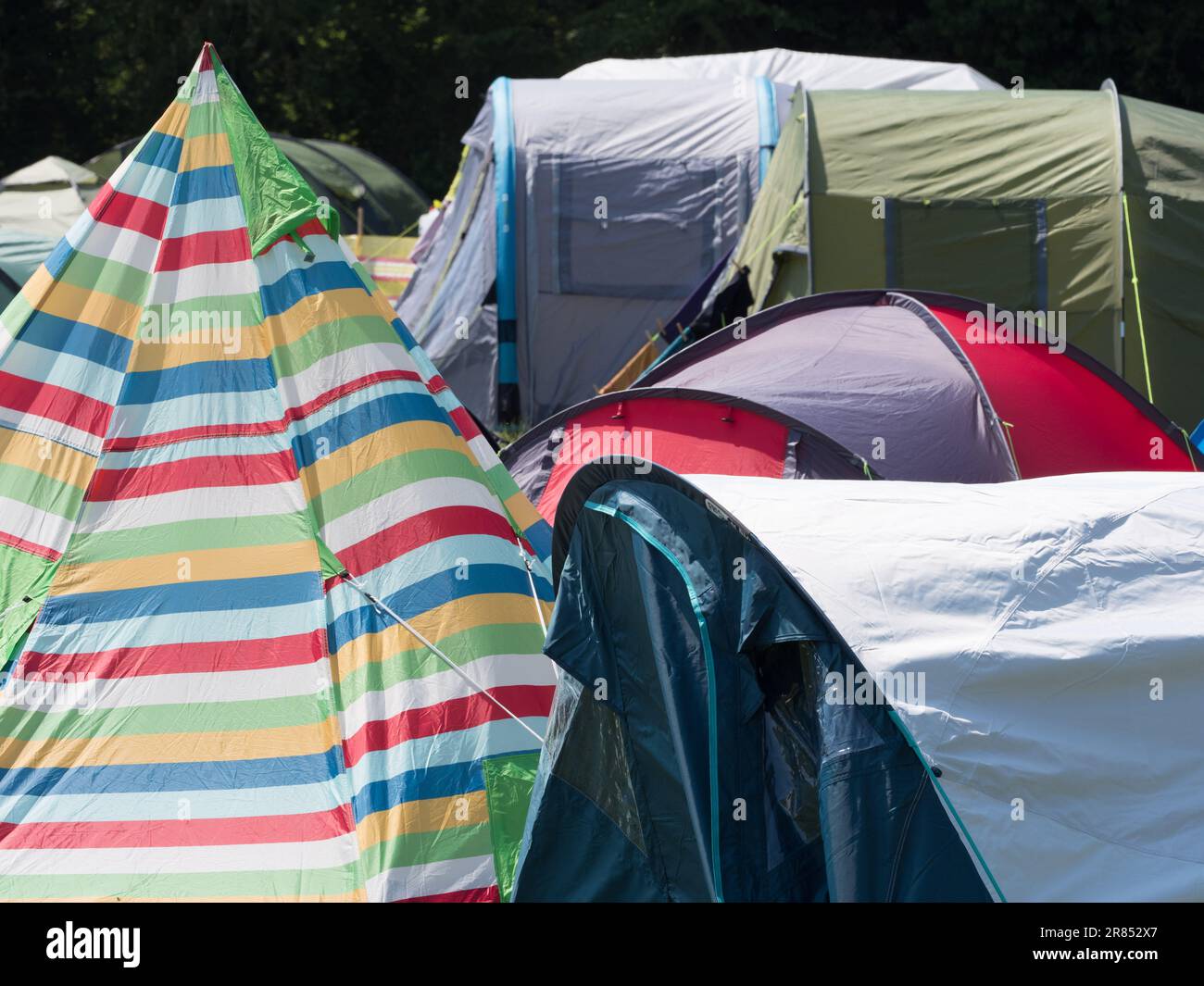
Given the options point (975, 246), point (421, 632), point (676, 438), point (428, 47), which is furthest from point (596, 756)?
point (428, 47)

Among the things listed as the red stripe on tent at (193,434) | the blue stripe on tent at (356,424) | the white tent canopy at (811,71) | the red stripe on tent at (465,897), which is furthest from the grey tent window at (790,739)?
the white tent canopy at (811,71)

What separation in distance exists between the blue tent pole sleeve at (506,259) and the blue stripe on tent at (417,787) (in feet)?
18.3

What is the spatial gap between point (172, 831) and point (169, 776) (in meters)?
0.17

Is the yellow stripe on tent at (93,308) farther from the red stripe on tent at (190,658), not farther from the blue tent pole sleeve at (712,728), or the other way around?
the blue tent pole sleeve at (712,728)

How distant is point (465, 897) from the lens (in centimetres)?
381

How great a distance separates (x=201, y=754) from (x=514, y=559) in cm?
100

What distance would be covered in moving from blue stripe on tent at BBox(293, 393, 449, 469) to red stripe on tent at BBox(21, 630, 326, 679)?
0.52 metres

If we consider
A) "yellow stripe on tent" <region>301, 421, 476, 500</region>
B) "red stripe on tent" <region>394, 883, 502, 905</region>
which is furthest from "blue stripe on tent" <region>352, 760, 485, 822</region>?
"yellow stripe on tent" <region>301, 421, 476, 500</region>

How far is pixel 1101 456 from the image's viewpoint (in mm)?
5863

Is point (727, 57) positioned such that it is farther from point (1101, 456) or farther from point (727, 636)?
point (727, 636)

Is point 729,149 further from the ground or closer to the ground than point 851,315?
further from the ground

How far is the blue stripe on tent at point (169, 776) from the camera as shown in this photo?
4.01 m

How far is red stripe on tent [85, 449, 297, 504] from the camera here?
4.31m
